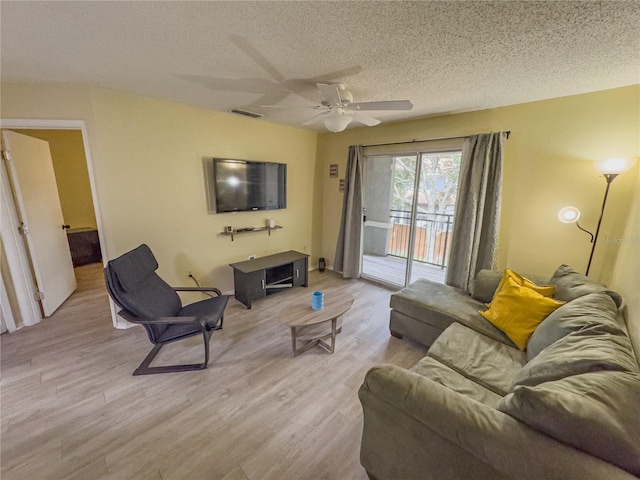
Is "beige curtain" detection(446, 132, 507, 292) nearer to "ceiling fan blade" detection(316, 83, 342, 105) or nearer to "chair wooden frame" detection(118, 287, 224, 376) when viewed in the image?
"ceiling fan blade" detection(316, 83, 342, 105)

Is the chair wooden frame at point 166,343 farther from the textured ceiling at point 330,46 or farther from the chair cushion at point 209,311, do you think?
the textured ceiling at point 330,46

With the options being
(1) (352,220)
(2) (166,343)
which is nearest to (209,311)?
(2) (166,343)

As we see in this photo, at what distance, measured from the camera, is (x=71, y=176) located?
187 inches

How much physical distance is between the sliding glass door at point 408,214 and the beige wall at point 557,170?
0.70 metres

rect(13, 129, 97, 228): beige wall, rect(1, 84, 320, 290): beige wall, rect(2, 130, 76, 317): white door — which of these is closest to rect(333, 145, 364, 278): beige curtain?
rect(1, 84, 320, 290): beige wall

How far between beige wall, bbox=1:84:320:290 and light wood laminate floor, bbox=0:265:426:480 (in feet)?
3.29

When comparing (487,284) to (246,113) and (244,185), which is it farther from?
(246,113)

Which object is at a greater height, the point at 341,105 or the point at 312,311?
the point at 341,105

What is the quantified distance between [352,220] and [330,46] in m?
2.74

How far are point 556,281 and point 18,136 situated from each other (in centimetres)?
528

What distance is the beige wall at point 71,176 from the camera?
460 centimetres

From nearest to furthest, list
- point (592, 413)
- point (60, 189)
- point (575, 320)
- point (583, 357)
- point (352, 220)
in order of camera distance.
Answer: point (592, 413) < point (583, 357) < point (575, 320) < point (352, 220) < point (60, 189)

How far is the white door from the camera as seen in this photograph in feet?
8.60

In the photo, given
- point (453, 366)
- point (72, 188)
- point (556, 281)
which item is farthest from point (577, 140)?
point (72, 188)
